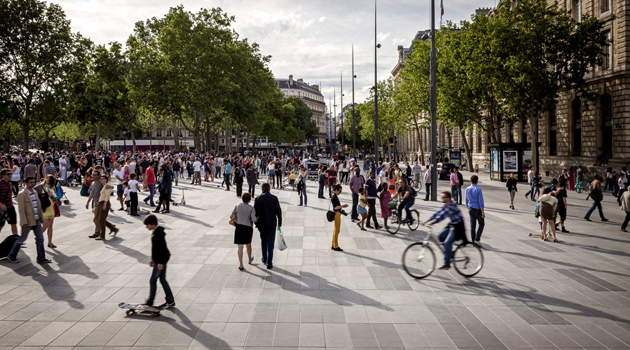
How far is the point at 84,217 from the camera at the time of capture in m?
15.9

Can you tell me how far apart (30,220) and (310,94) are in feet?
486

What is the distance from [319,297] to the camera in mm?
7535

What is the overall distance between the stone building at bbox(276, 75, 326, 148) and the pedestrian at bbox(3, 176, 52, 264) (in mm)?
130093

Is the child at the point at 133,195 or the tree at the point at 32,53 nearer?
the child at the point at 133,195

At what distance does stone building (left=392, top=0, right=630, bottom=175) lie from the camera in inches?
1186

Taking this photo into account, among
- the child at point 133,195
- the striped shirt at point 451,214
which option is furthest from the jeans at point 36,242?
the striped shirt at point 451,214

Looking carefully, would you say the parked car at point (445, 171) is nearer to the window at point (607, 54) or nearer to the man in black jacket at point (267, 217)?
the window at point (607, 54)

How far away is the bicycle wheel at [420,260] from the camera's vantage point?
876cm

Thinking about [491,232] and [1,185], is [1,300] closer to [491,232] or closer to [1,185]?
[1,185]

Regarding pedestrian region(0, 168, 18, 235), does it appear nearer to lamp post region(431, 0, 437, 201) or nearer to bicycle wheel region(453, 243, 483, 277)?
bicycle wheel region(453, 243, 483, 277)

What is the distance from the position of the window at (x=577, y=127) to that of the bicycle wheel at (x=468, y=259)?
104 feet

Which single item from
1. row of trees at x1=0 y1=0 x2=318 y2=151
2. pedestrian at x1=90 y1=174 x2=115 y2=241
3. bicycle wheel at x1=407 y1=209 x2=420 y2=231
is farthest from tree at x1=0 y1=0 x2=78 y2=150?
bicycle wheel at x1=407 y1=209 x2=420 y2=231

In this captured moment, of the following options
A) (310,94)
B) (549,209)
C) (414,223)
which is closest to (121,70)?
(414,223)

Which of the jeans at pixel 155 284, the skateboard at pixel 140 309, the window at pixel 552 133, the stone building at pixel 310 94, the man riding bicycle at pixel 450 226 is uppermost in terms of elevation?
the stone building at pixel 310 94
